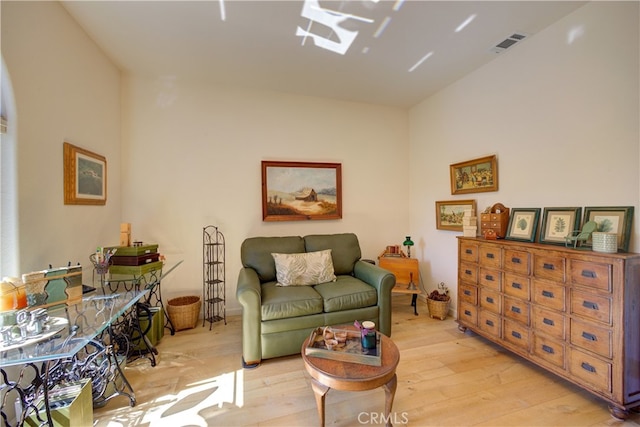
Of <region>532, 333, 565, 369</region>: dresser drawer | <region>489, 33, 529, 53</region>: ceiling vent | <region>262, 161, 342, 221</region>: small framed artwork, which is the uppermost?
<region>489, 33, 529, 53</region>: ceiling vent

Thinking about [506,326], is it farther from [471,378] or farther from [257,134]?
[257,134]

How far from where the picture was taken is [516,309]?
220 cm

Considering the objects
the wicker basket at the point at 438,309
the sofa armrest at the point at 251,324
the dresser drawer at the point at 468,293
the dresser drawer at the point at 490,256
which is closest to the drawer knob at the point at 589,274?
the dresser drawer at the point at 490,256

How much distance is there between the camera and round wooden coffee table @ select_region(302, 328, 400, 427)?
4.56 ft

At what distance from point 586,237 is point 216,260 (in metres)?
3.53

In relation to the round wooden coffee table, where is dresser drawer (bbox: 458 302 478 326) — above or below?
below

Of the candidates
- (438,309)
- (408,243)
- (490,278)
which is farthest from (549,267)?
(408,243)

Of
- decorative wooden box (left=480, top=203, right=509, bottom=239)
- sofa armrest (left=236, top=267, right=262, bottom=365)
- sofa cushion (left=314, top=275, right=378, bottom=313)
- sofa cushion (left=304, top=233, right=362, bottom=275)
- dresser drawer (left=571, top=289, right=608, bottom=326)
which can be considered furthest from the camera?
sofa cushion (left=304, top=233, right=362, bottom=275)

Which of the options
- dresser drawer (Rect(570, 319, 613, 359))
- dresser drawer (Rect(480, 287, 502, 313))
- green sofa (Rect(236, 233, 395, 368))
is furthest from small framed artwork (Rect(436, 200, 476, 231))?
dresser drawer (Rect(570, 319, 613, 359))

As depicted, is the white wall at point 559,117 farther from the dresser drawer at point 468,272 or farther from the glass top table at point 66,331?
the glass top table at point 66,331

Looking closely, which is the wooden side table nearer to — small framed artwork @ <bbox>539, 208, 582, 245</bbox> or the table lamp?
the table lamp

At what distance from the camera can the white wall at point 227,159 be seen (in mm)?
2990

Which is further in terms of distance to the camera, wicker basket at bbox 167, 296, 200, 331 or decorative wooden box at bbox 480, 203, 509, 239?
wicker basket at bbox 167, 296, 200, 331

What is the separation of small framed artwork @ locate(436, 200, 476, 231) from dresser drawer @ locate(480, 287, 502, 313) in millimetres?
842
